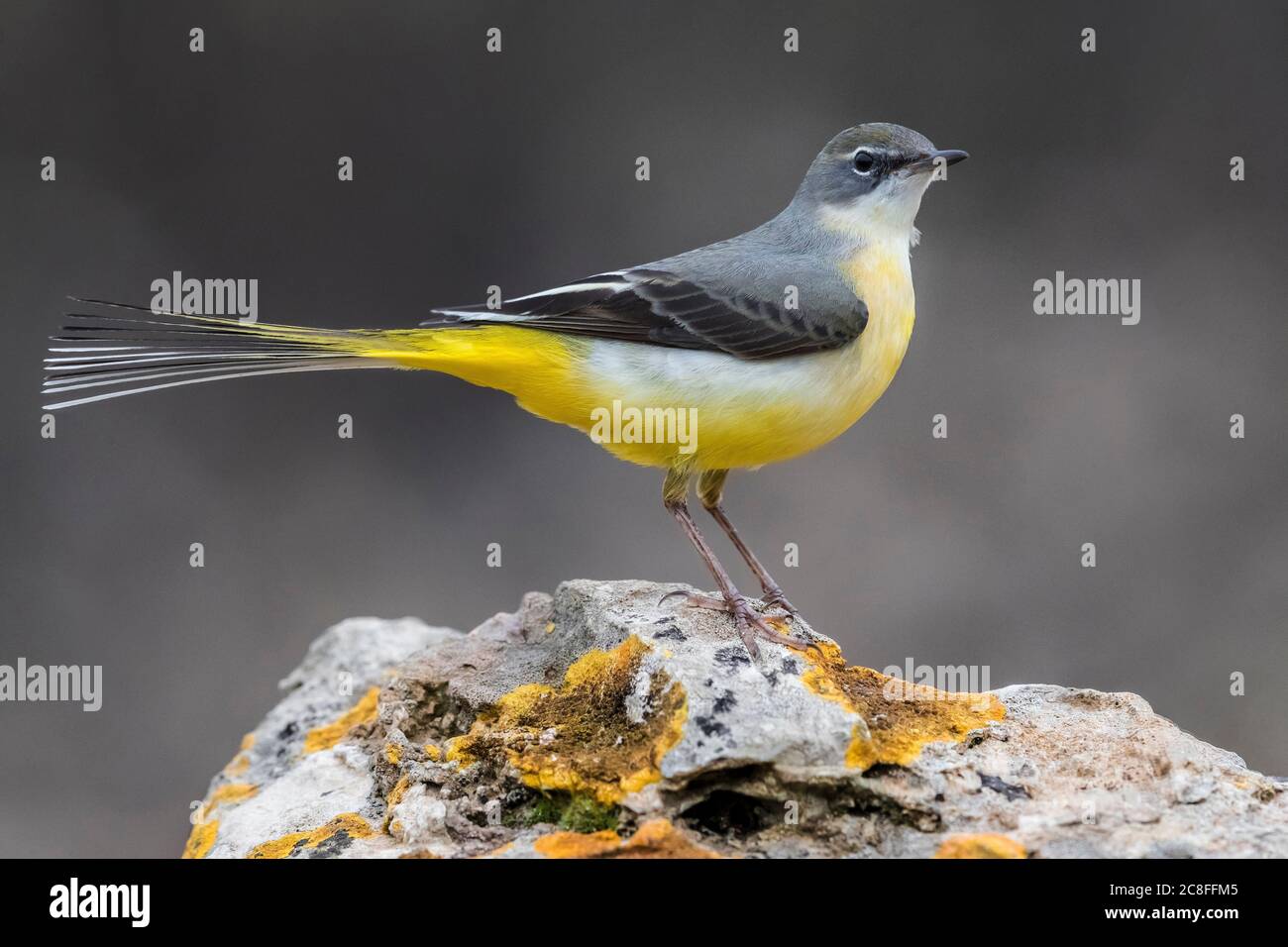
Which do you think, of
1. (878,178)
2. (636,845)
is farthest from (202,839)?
(878,178)

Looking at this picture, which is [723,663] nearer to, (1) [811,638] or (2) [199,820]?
(1) [811,638]

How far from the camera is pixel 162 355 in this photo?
184 inches

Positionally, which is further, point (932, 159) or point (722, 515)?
point (722, 515)

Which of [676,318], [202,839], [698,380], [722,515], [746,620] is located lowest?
[202,839]

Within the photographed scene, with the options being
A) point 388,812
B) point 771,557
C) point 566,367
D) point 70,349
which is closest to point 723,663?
point 388,812

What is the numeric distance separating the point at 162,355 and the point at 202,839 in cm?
193

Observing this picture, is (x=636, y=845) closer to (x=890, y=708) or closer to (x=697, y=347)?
(x=890, y=708)

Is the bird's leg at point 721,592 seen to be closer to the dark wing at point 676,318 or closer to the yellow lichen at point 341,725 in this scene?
the dark wing at point 676,318

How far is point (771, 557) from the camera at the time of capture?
9172 millimetres

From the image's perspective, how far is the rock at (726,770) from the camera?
3.67m

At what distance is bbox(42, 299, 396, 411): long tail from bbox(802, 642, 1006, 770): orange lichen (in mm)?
2378

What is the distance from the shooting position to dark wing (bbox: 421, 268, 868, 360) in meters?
5.05

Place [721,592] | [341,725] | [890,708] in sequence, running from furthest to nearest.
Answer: [341,725] < [721,592] < [890,708]

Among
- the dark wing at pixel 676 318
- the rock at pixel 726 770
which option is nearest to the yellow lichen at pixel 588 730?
the rock at pixel 726 770
